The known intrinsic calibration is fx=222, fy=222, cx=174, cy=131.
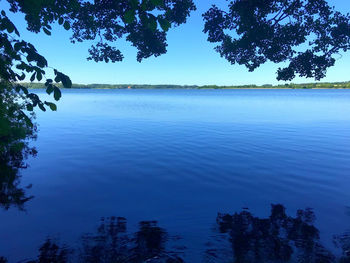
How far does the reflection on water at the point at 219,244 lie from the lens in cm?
775

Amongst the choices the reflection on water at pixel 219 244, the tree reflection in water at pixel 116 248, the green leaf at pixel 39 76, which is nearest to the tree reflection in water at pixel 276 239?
the reflection on water at pixel 219 244

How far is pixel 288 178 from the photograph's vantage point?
48.7ft

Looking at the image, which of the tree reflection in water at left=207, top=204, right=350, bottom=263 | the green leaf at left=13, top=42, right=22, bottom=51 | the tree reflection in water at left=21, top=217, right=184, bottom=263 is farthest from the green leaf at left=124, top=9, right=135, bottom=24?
the tree reflection in water at left=207, top=204, right=350, bottom=263

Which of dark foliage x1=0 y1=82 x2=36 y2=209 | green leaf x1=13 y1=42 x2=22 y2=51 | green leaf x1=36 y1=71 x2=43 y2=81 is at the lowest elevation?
dark foliage x1=0 y1=82 x2=36 y2=209

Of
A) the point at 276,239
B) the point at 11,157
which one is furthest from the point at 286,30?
the point at 11,157

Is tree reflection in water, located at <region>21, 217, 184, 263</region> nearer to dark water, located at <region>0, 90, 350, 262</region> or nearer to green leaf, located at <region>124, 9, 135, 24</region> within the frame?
dark water, located at <region>0, 90, 350, 262</region>

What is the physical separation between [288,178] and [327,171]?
371 cm

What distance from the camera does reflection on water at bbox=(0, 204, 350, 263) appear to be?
7.75m

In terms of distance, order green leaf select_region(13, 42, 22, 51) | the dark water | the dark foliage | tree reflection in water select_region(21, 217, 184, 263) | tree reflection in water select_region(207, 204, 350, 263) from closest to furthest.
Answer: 1. green leaf select_region(13, 42, 22, 51)
2. tree reflection in water select_region(21, 217, 184, 263)
3. tree reflection in water select_region(207, 204, 350, 263)
4. the dark water
5. the dark foliage

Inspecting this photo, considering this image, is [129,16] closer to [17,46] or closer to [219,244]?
[17,46]

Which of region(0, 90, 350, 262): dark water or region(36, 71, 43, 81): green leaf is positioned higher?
region(36, 71, 43, 81): green leaf

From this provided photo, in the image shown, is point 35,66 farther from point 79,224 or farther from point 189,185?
point 189,185

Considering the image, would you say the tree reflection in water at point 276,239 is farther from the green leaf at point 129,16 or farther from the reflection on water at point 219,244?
the green leaf at point 129,16

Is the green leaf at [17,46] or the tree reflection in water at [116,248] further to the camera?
the tree reflection in water at [116,248]
